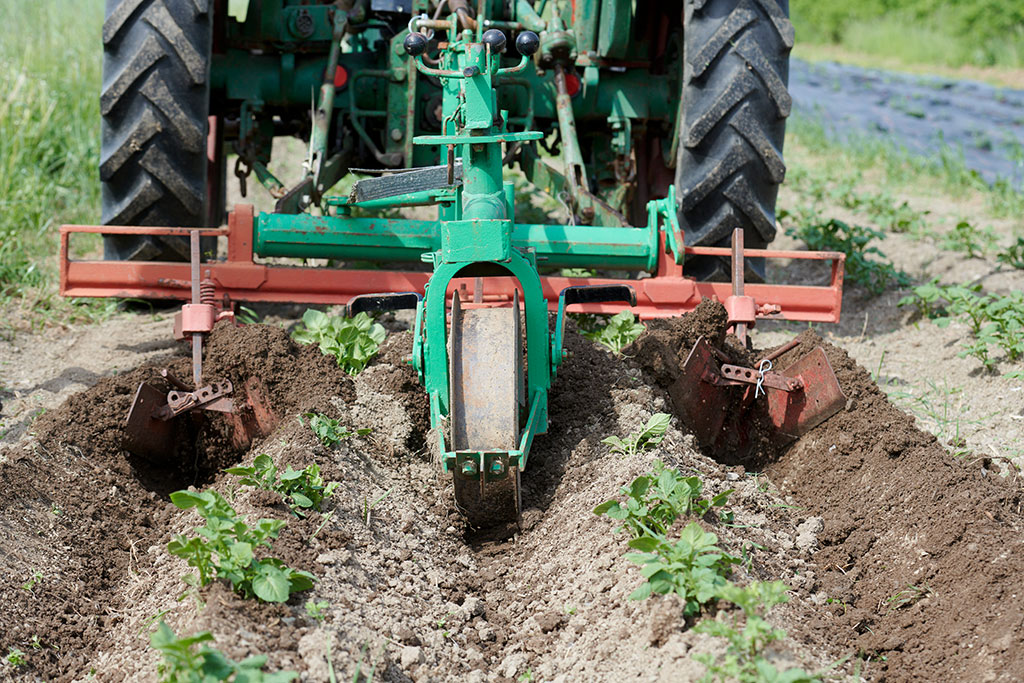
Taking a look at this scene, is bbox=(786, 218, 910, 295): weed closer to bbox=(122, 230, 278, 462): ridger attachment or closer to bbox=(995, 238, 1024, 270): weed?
bbox=(995, 238, 1024, 270): weed

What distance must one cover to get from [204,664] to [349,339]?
2.17 metres

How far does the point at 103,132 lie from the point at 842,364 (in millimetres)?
3144

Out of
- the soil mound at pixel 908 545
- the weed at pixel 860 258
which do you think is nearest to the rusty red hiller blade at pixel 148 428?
the soil mound at pixel 908 545

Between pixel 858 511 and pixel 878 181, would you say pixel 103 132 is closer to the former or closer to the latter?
pixel 858 511

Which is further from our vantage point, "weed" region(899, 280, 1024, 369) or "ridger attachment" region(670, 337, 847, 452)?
"weed" region(899, 280, 1024, 369)

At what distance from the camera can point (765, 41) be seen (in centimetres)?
475

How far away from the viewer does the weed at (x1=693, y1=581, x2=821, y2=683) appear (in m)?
2.31

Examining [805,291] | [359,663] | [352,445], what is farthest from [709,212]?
[359,663]

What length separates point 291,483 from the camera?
3.15 metres

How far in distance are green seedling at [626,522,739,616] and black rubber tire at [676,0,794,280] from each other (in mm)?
2397

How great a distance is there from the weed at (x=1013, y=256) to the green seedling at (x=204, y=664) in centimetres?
505

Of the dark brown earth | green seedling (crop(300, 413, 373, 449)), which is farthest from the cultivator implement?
green seedling (crop(300, 413, 373, 449))

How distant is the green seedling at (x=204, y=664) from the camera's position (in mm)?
2242

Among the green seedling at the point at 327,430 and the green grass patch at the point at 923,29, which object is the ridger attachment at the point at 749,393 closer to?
the green seedling at the point at 327,430
